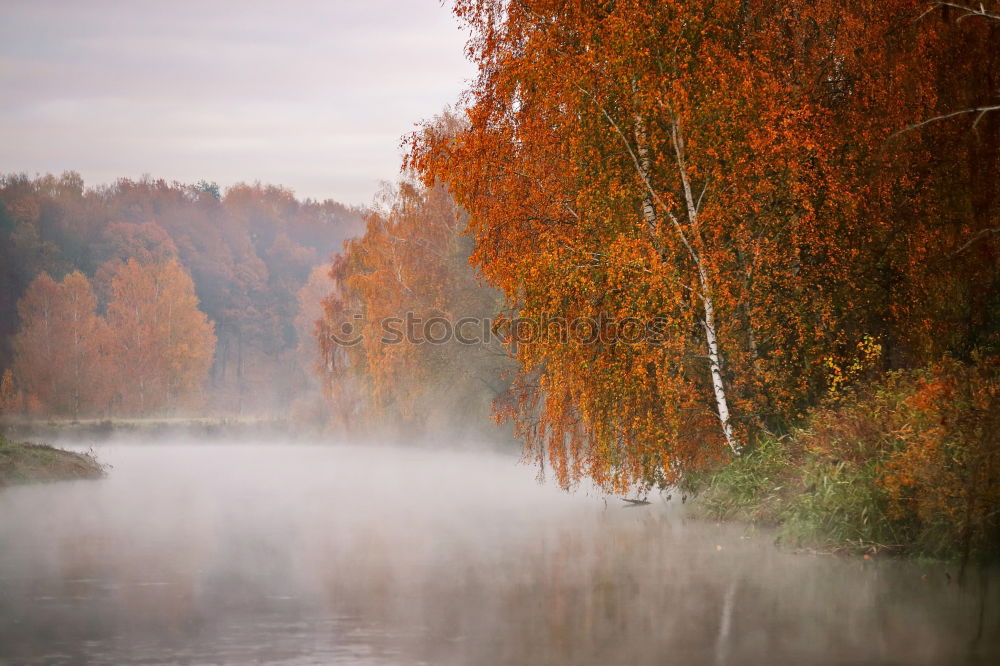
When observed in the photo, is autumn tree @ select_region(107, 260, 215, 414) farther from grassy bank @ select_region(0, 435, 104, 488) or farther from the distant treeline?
grassy bank @ select_region(0, 435, 104, 488)

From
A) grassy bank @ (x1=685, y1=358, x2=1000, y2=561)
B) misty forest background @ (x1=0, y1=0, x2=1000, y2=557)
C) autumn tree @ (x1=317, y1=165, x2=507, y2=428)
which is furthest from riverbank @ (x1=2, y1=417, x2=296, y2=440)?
grassy bank @ (x1=685, y1=358, x2=1000, y2=561)

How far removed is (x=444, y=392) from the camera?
40.2 meters

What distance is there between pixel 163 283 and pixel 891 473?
2604 inches

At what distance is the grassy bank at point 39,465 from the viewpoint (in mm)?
28453

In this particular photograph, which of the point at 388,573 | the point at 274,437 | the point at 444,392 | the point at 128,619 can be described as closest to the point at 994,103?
the point at 388,573

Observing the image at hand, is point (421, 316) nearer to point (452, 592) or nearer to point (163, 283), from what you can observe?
point (452, 592)

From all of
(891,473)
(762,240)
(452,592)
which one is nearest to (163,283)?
(762,240)

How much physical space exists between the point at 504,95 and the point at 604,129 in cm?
185

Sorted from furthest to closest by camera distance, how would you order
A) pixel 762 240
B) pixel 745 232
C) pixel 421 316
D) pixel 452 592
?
pixel 421 316, pixel 762 240, pixel 745 232, pixel 452 592

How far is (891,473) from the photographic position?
14.5 metres

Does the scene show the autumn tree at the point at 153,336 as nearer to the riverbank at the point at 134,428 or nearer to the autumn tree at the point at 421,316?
the riverbank at the point at 134,428

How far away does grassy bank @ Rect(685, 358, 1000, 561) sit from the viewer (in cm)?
1329

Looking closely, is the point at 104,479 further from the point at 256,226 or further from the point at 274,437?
the point at 256,226

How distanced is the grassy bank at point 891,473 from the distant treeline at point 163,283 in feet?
177
